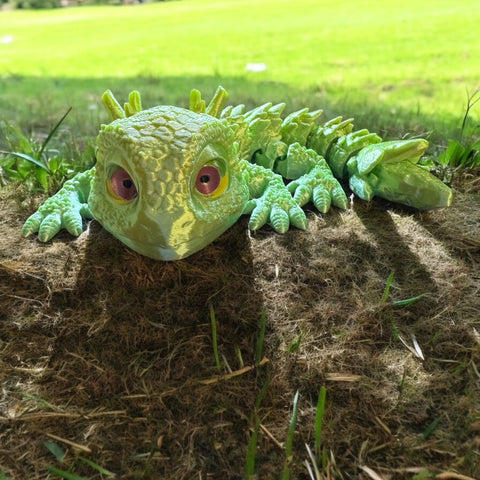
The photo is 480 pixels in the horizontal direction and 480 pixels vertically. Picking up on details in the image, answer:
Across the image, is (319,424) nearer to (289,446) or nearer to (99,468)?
(289,446)

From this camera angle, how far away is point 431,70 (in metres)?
2.30

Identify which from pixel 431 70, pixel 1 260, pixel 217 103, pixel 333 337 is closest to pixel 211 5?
pixel 431 70

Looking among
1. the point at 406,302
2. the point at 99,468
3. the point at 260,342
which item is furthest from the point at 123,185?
the point at 406,302

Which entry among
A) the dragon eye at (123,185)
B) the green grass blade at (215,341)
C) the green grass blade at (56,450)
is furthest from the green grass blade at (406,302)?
the green grass blade at (56,450)

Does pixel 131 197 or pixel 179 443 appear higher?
pixel 131 197

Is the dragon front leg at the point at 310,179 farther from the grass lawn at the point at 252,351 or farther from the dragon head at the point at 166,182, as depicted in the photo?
the dragon head at the point at 166,182

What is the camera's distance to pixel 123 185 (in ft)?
3.41

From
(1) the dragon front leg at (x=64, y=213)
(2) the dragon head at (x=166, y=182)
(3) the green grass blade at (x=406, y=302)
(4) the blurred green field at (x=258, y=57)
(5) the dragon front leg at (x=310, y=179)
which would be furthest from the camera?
(4) the blurred green field at (x=258, y=57)

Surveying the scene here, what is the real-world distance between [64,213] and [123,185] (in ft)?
1.16

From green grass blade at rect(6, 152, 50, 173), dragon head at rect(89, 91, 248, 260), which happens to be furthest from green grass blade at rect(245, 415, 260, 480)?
green grass blade at rect(6, 152, 50, 173)

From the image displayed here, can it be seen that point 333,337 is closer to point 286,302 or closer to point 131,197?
Result: point 286,302

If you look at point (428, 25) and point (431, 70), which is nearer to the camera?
point (431, 70)

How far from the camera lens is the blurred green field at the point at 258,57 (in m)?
2.16

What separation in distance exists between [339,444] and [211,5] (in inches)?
124
